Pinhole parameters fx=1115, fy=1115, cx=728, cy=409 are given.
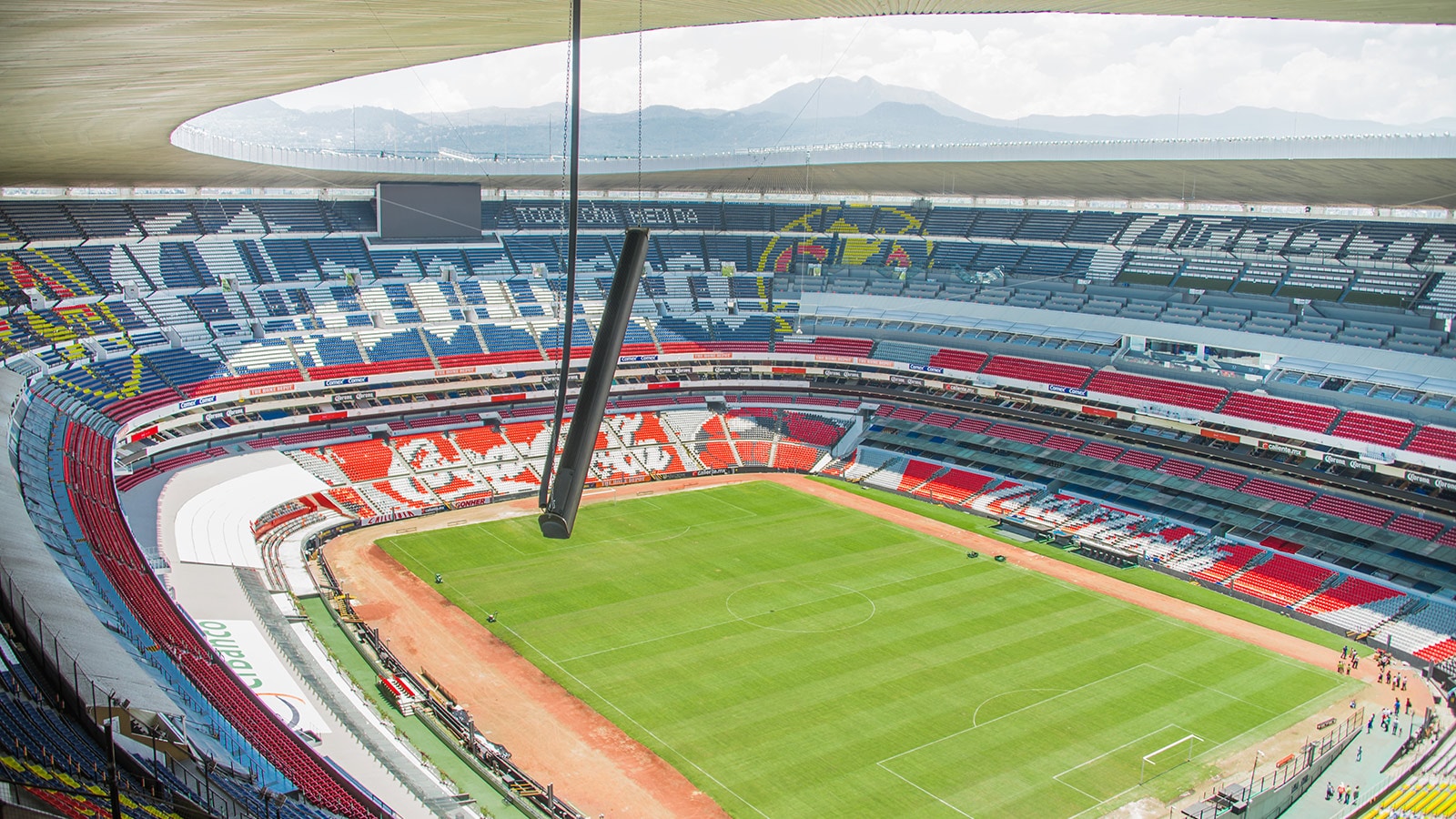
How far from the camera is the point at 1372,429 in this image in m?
41.7

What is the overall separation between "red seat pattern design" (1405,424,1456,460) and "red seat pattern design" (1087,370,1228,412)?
7872mm

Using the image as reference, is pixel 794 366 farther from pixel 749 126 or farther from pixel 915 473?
pixel 749 126

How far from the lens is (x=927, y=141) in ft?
322

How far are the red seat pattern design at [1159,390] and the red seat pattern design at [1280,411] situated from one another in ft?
2.61

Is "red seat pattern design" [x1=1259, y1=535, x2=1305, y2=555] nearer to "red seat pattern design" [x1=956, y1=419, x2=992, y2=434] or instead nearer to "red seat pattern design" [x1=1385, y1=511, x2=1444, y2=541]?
"red seat pattern design" [x1=1385, y1=511, x2=1444, y2=541]

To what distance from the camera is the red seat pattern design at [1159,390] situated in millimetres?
47156

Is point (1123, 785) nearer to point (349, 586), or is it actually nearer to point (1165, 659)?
point (1165, 659)

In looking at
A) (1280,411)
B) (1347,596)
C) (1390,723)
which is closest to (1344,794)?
(1390,723)

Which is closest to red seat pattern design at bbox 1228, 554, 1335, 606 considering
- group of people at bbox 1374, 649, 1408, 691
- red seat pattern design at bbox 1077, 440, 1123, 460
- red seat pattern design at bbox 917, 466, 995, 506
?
group of people at bbox 1374, 649, 1408, 691

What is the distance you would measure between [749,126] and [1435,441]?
96.6 m

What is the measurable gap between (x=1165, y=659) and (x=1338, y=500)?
13.6m

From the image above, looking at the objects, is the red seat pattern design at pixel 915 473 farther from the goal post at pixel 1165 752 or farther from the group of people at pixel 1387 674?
the goal post at pixel 1165 752

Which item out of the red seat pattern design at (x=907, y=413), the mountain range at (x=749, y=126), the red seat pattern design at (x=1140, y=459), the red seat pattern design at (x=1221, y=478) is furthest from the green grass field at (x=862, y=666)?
the mountain range at (x=749, y=126)

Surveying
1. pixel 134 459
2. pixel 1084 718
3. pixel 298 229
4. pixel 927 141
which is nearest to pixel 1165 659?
pixel 1084 718
